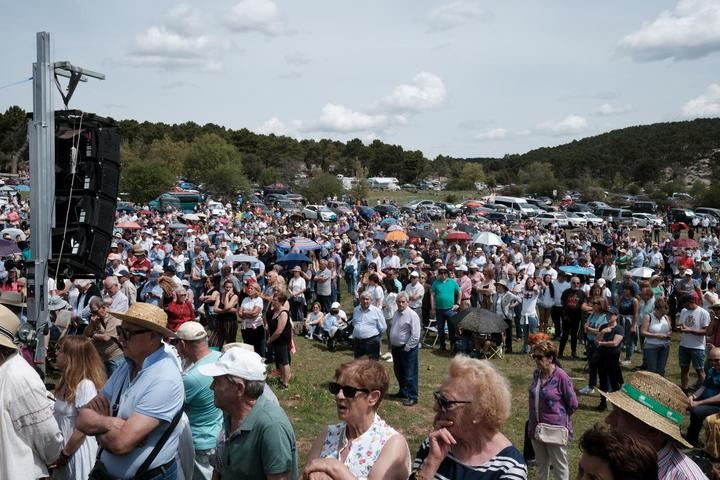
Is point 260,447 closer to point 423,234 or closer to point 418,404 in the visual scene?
point 418,404

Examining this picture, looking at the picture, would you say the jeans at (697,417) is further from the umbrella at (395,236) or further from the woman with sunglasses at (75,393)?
the umbrella at (395,236)

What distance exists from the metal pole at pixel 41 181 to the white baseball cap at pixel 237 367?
3842 millimetres

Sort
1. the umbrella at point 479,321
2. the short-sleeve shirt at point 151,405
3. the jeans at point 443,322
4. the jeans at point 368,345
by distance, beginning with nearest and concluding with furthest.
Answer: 1. the short-sleeve shirt at point 151,405
2. the jeans at point 368,345
3. the umbrella at point 479,321
4. the jeans at point 443,322

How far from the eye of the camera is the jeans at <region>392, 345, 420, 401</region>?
328 inches

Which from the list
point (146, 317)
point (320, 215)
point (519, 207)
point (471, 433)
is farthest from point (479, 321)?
point (519, 207)

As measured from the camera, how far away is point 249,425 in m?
2.86

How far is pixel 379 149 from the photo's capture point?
106312 mm

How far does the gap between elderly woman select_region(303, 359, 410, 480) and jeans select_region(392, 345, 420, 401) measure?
5.65 meters

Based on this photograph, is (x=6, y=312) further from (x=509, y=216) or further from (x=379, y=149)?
(x=379, y=149)

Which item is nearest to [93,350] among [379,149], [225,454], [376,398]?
[225,454]

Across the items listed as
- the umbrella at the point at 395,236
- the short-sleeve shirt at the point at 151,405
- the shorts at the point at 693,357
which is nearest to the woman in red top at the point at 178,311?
the short-sleeve shirt at the point at 151,405

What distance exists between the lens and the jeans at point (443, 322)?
1155cm

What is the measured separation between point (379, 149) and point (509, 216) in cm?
6485

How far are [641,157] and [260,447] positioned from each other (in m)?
118
